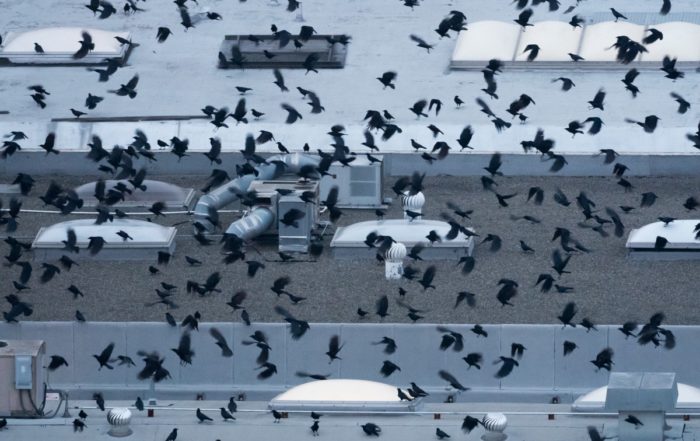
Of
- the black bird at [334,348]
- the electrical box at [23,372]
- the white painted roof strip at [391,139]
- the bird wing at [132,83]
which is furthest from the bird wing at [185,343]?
the white painted roof strip at [391,139]

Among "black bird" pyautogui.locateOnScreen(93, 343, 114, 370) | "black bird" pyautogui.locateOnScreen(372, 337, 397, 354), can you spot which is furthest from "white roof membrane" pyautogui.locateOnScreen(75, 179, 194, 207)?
"black bird" pyautogui.locateOnScreen(372, 337, 397, 354)

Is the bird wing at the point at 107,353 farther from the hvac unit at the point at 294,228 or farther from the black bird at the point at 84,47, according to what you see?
the black bird at the point at 84,47

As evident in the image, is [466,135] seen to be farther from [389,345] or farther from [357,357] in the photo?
[389,345]

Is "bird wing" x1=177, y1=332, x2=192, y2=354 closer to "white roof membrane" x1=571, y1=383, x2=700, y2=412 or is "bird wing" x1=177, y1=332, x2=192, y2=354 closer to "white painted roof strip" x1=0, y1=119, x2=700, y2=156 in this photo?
"white roof membrane" x1=571, y1=383, x2=700, y2=412

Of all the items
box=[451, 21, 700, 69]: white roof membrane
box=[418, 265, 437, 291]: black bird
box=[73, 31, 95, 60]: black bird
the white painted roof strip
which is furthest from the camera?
box=[451, 21, 700, 69]: white roof membrane

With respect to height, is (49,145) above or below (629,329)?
above

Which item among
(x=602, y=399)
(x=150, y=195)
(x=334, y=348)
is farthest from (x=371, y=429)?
(x=150, y=195)

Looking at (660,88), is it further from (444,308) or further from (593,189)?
(444,308)
